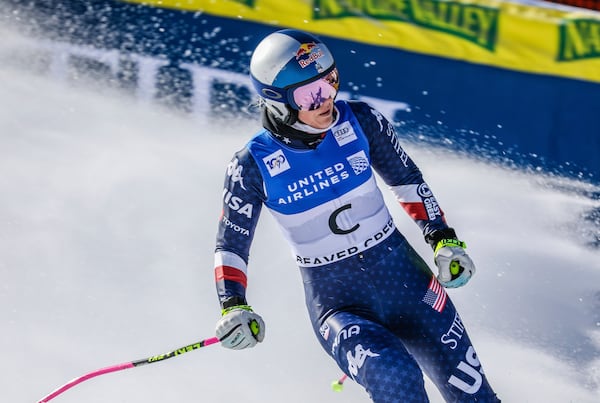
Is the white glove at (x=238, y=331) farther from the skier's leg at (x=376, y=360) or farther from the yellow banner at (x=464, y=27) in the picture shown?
the yellow banner at (x=464, y=27)

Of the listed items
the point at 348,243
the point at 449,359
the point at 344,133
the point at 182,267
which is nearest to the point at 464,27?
the point at 182,267

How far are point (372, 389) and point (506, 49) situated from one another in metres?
4.46

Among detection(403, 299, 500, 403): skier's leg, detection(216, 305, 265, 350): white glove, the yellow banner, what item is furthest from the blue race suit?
the yellow banner

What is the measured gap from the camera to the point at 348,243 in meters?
4.48

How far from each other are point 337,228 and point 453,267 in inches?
19.8

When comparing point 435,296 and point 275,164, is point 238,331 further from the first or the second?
point 435,296

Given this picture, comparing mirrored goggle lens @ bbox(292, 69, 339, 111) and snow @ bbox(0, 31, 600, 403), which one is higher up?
mirrored goggle lens @ bbox(292, 69, 339, 111)

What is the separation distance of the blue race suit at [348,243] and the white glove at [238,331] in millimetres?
159

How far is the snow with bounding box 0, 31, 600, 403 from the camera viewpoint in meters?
5.92

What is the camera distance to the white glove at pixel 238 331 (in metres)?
4.12

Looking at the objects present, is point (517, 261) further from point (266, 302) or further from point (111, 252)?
point (111, 252)

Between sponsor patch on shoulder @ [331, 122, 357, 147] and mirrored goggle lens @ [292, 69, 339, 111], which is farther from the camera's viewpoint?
sponsor patch on shoulder @ [331, 122, 357, 147]

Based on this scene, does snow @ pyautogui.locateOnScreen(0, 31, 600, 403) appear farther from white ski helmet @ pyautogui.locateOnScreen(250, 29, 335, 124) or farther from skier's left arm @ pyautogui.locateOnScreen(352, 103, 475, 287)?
white ski helmet @ pyautogui.locateOnScreen(250, 29, 335, 124)

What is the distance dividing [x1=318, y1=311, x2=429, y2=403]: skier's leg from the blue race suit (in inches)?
0.5
